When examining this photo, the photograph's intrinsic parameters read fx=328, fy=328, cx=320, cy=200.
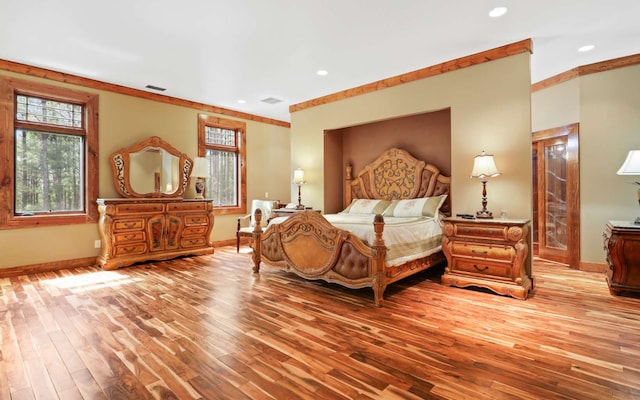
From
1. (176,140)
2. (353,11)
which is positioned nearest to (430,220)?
(353,11)

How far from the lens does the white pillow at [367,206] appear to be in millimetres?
5078

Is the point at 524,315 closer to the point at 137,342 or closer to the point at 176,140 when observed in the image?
the point at 137,342

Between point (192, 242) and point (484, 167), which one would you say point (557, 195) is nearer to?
point (484, 167)

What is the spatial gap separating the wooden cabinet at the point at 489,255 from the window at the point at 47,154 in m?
5.16

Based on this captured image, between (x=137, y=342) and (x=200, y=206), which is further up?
(x=200, y=206)

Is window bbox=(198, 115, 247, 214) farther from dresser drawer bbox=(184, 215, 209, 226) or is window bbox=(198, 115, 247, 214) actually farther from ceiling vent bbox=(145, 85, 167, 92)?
ceiling vent bbox=(145, 85, 167, 92)

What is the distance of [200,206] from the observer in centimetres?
570

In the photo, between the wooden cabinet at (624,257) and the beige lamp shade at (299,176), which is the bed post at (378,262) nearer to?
the wooden cabinet at (624,257)

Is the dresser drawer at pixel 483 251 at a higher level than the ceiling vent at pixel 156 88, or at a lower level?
lower

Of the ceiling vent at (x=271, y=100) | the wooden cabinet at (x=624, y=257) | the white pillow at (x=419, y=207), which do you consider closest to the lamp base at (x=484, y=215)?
the white pillow at (x=419, y=207)

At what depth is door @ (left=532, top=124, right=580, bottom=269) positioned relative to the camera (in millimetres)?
4539

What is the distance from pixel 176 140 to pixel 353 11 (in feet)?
13.6

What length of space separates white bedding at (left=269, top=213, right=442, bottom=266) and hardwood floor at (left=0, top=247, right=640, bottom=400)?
1.36 ft

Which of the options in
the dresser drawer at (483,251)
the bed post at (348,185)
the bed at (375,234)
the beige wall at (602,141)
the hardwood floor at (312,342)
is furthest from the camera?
the bed post at (348,185)
